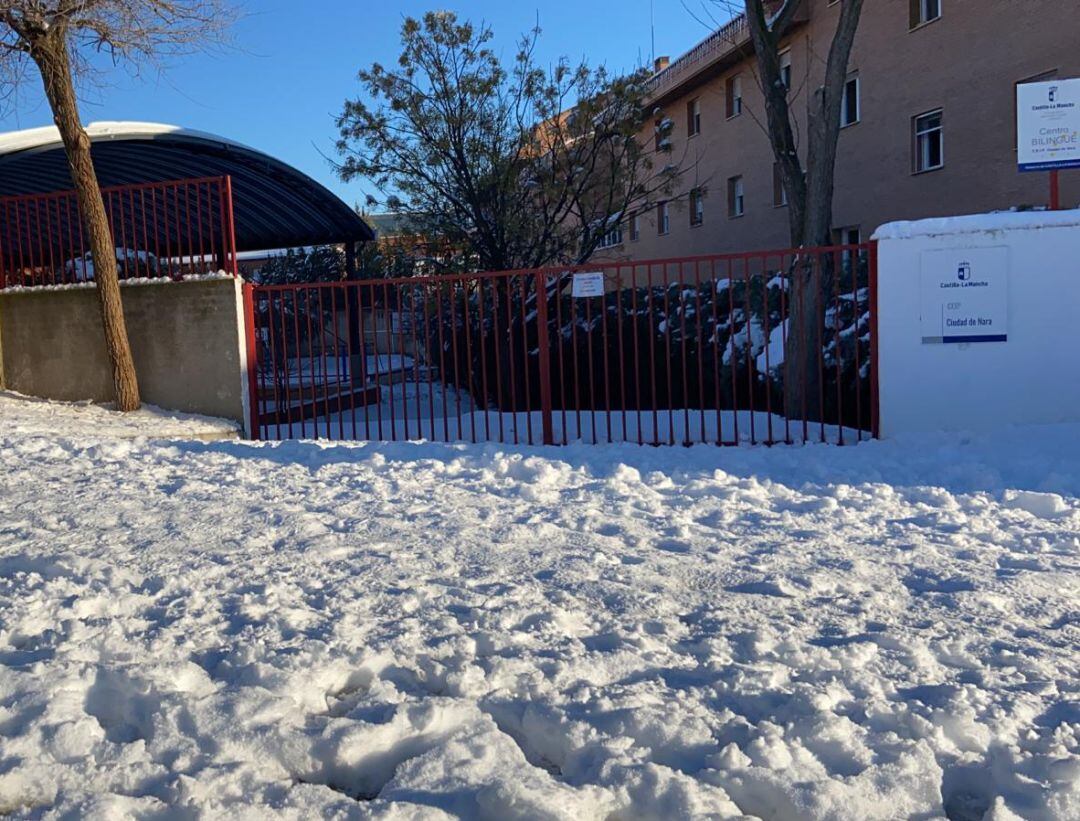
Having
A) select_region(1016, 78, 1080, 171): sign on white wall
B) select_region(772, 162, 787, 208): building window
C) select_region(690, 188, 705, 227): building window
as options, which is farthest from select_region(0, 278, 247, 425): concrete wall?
select_region(690, 188, 705, 227): building window

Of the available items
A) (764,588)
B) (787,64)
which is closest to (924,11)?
(787,64)

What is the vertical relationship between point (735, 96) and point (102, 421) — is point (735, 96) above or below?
above

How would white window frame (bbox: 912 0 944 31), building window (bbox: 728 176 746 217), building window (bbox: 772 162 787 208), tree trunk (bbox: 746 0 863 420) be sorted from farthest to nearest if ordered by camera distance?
building window (bbox: 728 176 746 217)
building window (bbox: 772 162 787 208)
white window frame (bbox: 912 0 944 31)
tree trunk (bbox: 746 0 863 420)

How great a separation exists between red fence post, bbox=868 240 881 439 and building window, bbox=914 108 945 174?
40.0 feet

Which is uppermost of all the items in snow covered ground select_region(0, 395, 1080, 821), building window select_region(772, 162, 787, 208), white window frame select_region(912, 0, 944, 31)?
white window frame select_region(912, 0, 944, 31)

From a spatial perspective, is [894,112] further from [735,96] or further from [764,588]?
[764,588]

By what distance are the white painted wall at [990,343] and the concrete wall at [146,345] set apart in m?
7.46

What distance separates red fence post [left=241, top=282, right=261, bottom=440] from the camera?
11805mm

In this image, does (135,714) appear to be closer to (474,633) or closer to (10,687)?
(10,687)

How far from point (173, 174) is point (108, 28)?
4.94 metres

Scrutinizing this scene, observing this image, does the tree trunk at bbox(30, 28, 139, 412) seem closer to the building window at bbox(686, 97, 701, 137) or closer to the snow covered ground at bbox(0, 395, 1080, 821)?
the snow covered ground at bbox(0, 395, 1080, 821)

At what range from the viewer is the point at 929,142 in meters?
20.5

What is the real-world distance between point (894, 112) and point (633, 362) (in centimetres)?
1079

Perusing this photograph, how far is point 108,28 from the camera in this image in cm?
1224
